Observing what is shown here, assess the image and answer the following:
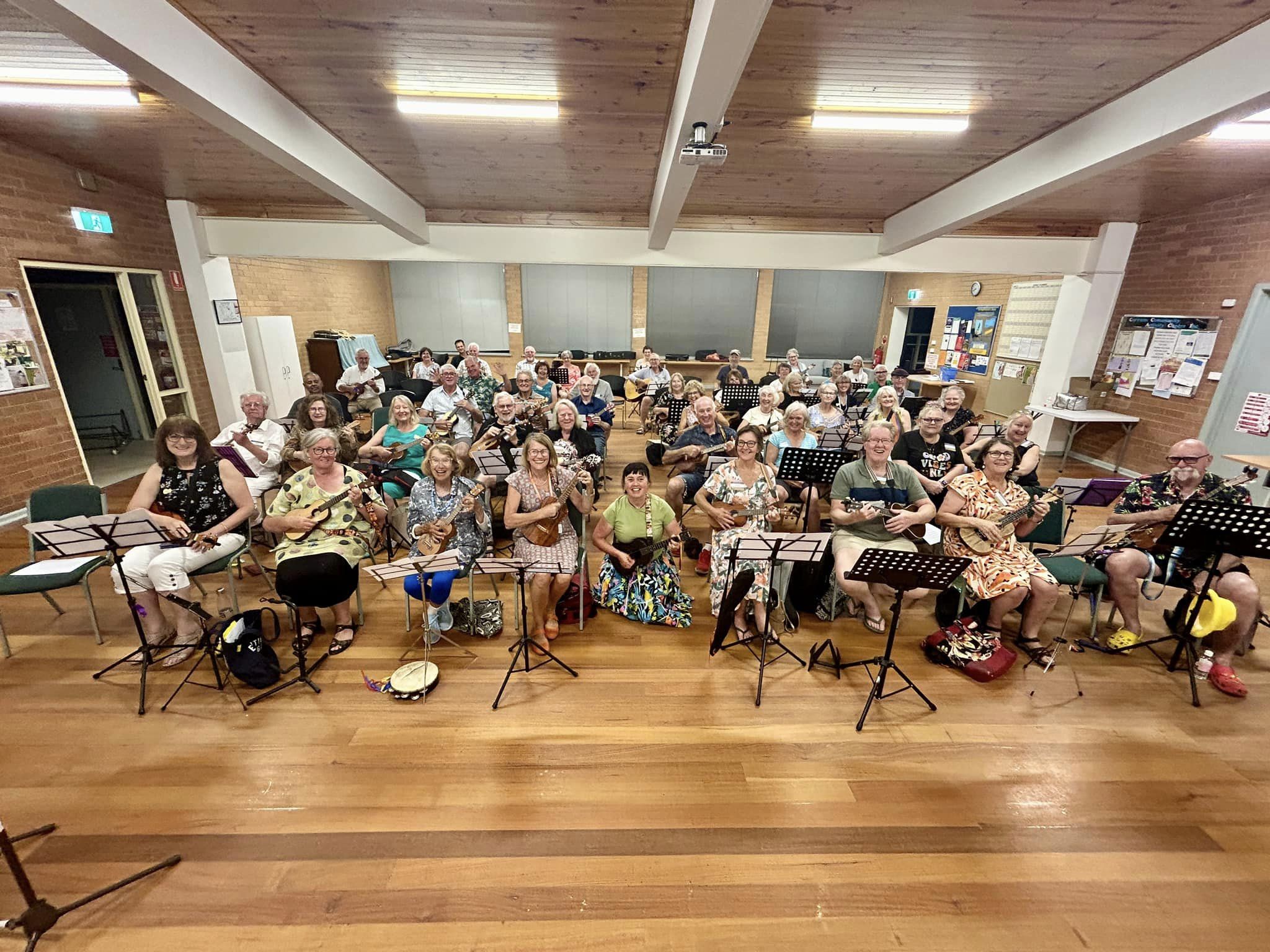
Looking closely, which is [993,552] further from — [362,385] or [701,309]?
[701,309]

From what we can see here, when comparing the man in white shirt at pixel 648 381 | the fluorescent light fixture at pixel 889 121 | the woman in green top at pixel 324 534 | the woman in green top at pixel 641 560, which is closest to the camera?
the woman in green top at pixel 324 534

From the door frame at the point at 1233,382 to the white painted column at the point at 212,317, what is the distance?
1188cm

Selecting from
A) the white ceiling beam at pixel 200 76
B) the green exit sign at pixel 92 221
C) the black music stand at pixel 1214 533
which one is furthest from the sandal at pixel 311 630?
the green exit sign at pixel 92 221

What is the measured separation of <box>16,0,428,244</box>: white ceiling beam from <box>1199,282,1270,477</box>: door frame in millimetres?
9106

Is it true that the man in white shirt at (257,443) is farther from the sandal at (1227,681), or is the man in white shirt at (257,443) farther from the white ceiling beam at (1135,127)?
the sandal at (1227,681)

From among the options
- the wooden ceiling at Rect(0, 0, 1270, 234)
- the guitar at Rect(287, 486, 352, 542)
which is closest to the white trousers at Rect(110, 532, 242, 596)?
the guitar at Rect(287, 486, 352, 542)

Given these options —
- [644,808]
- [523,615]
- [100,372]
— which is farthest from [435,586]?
[100,372]

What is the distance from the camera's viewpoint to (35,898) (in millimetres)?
1652

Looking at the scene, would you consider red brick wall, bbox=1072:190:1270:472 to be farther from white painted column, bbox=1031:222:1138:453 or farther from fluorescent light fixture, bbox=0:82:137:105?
fluorescent light fixture, bbox=0:82:137:105

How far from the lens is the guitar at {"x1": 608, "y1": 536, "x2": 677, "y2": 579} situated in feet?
11.3

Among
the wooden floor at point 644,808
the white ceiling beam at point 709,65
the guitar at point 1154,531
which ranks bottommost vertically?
the wooden floor at point 644,808

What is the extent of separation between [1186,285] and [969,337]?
3003 mm

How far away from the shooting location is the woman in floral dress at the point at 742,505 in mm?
3408

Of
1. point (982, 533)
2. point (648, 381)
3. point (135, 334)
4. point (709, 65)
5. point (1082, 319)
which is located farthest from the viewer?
point (648, 381)
